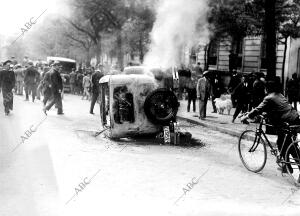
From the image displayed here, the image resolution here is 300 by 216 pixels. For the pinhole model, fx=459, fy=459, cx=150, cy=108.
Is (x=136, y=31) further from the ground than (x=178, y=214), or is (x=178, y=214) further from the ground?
(x=136, y=31)

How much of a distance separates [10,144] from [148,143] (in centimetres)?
290

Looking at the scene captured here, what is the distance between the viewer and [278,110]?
698 centimetres

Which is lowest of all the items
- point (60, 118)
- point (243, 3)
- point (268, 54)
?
point (60, 118)

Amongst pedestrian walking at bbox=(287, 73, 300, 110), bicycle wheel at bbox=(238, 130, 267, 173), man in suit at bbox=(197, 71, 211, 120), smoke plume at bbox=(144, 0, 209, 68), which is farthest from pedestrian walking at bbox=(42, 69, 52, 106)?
bicycle wheel at bbox=(238, 130, 267, 173)

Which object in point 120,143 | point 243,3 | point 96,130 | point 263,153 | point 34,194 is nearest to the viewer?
point 34,194

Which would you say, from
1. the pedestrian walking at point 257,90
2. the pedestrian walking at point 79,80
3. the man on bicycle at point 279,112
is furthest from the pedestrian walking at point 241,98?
the pedestrian walking at point 79,80

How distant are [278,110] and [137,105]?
4.04 m

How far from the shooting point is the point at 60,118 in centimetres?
1417

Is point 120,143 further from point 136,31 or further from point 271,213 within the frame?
point 136,31

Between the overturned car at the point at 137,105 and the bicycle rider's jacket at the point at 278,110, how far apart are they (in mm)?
3485

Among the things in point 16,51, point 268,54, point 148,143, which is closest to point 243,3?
point 268,54

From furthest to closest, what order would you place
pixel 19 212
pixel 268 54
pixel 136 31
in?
pixel 136 31, pixel 268 54, pixel 19 212

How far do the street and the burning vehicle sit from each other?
33cm

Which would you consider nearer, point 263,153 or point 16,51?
point 263,153
